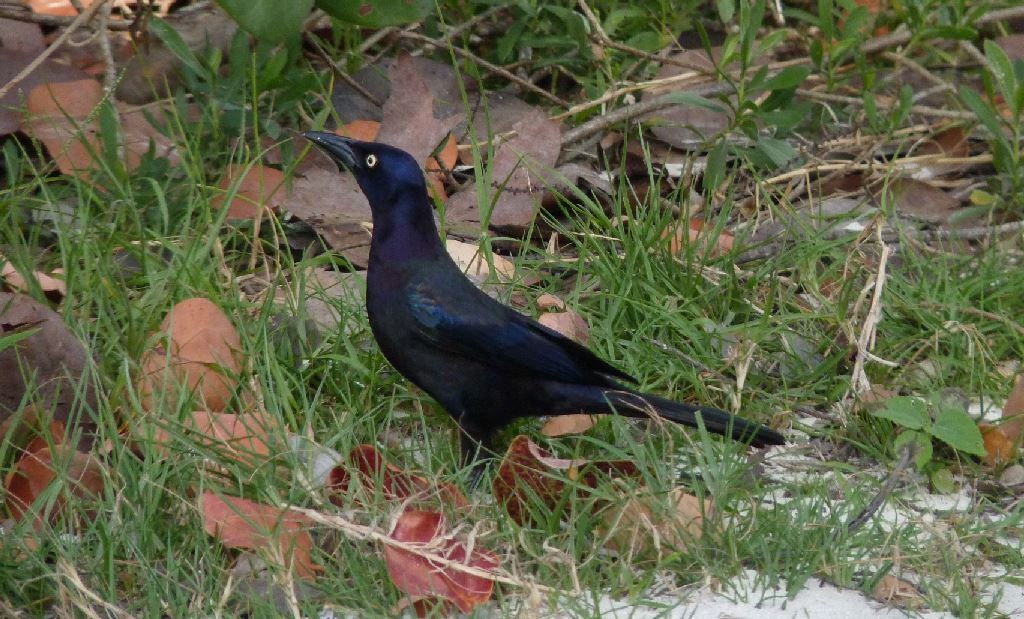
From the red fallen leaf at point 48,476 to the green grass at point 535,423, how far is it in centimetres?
6

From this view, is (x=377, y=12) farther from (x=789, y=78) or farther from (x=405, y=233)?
(x=789, y=78)

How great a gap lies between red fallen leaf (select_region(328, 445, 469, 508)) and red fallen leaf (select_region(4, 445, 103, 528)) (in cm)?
54

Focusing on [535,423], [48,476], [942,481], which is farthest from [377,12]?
[942,481]

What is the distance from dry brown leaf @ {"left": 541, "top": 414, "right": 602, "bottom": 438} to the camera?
3600 mm

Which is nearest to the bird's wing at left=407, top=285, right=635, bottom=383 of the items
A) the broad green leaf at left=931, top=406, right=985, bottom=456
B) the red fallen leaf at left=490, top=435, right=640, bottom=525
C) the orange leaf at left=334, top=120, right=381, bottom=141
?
the red fallen leaf at left=490, top=435, right=640, bottom=525

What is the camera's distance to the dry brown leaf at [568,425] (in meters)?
3.60

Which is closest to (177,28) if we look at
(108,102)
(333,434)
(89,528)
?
(108,102)

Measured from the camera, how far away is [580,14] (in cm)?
492

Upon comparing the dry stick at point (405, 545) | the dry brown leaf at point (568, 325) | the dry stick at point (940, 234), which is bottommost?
the dry stick at point (940, 234)

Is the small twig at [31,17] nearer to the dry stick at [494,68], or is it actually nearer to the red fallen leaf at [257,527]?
the dry stick at [494,68]

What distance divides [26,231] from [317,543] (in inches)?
73.3

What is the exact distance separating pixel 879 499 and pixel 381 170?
1528mm

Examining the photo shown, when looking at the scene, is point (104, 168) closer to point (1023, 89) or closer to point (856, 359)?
point (856, 359)

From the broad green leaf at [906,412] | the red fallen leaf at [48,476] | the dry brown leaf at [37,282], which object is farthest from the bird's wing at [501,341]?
the dry brown leaf at [37,282]
